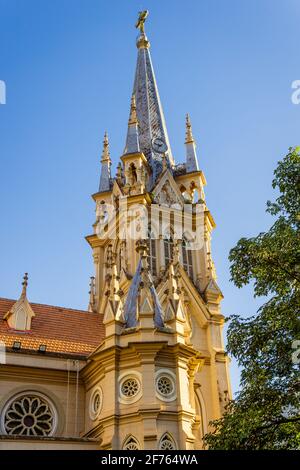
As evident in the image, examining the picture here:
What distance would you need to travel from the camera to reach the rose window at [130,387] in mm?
19094

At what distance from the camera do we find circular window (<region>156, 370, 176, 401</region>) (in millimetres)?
19109

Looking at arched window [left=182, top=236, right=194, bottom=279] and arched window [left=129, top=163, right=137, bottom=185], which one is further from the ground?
arched window [left=129, top=163, right=137, bottom=185]

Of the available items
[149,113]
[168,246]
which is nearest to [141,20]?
[149,113]

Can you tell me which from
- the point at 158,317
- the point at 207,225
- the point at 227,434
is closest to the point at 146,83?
the point at 207,225

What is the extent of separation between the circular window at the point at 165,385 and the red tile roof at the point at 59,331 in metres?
4.57

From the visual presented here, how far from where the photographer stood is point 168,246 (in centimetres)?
3109

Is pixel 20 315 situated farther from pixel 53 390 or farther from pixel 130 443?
pixel 130 443

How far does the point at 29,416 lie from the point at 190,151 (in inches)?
897

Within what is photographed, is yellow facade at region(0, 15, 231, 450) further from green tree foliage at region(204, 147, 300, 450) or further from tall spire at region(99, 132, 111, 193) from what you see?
green tree foliage at region(204, 147, 300, 450)

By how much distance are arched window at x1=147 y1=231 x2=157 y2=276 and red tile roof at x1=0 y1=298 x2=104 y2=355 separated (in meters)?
4.09

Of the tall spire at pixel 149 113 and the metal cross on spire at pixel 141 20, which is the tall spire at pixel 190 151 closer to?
the tall spire at pixel 149 113

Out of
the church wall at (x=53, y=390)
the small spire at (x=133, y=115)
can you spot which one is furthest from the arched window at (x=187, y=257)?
the church wall at (x=53, y=390)

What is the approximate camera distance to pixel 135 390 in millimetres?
19109

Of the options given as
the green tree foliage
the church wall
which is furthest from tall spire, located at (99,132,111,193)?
the green tree foliage
